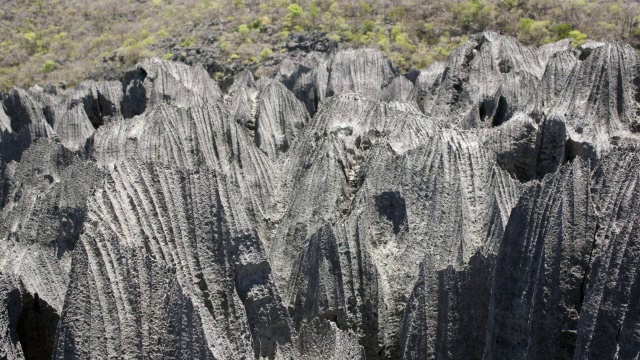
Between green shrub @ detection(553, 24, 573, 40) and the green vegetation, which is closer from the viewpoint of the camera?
green shrub @ detection(553, 24, 573, 40)

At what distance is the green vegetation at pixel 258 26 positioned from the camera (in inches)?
1178

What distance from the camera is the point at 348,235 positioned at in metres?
7.13

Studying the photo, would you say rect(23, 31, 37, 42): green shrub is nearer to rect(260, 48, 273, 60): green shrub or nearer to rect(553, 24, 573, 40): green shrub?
rect(260, 48, 273, 60): green shrub

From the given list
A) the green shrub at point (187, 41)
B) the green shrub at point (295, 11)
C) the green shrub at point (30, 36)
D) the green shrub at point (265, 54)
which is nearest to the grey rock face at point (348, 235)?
the green shrub at point (265, 54)

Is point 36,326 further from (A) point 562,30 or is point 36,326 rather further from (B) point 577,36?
(A) point 562,30

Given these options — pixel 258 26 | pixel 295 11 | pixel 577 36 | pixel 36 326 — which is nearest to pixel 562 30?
pixel 577 36

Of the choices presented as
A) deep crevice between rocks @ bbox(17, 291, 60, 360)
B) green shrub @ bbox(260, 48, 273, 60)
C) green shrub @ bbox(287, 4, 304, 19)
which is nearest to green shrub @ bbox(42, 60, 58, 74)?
green shrub @ bbox(260, 48, 273, 60)

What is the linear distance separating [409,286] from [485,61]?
31.9ft

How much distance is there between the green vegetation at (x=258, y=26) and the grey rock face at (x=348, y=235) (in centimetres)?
1816

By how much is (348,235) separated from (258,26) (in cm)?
3272

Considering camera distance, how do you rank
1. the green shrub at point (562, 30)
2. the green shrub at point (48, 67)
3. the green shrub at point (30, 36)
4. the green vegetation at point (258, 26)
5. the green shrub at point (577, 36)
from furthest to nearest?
the green shrub at point (30, 36) → the green shrub at point (48, 67) → the green vegetation at point (258, 26) → the green shrub at point (562, 30) → the green shrub at point (577, 36)

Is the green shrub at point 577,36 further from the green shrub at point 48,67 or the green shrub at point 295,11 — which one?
the green shrub at point 48,67

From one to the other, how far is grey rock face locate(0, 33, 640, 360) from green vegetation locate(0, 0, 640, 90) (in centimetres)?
1816

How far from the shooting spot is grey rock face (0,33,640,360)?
14.6ft
